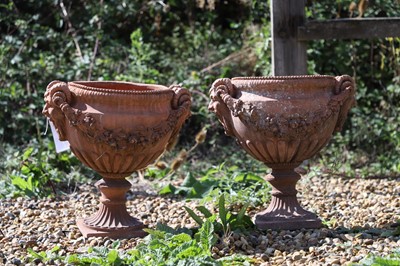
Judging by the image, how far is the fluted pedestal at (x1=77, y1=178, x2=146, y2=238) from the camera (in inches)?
163

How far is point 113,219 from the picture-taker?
422cm

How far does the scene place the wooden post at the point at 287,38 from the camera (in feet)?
19.8

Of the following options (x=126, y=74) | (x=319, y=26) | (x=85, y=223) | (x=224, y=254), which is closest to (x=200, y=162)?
(x=126, y=74)

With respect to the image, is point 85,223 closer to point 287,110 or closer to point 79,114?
point 79,114

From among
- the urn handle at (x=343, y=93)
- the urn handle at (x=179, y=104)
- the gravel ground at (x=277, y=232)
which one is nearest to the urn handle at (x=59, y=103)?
the urn handle at (x=179, y=104)

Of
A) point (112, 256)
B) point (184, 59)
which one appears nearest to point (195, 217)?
point (112, 256)

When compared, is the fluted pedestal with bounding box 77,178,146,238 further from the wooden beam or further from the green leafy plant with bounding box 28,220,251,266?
the wooden beam

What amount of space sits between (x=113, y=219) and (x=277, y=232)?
2.96 ft

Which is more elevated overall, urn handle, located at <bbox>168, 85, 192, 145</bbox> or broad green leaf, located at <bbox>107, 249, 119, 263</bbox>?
urn handle, located at <bbox>168, 85, 192, 145</bbox>

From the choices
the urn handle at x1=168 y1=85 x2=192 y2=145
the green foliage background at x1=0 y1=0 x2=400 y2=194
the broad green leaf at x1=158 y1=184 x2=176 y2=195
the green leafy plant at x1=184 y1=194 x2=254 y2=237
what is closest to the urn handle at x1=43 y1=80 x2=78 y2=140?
the urn handle at x1=168 y1=85 x2=192 y2=145

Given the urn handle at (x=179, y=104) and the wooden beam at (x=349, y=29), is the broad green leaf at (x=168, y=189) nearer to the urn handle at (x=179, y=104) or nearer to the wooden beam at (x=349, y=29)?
the urn handle at (x=179, y=104)

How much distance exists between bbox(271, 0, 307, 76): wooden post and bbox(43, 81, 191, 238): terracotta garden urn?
2.06m

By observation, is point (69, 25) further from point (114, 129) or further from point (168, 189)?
point (114, 129)

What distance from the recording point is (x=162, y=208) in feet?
16.6
